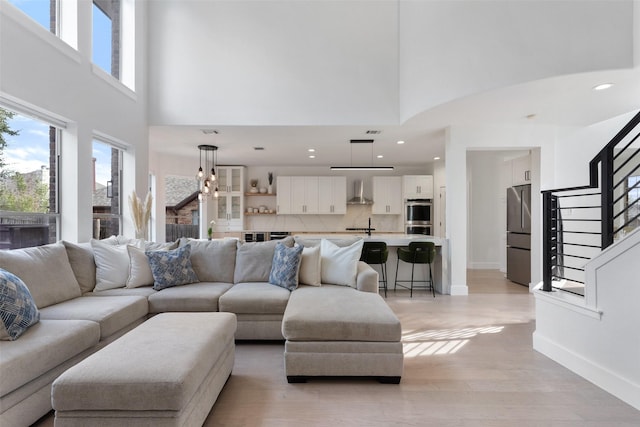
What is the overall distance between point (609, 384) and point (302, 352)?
2138 millimetres

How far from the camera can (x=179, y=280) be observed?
3635 mm

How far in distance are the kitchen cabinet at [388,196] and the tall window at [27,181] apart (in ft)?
21.8

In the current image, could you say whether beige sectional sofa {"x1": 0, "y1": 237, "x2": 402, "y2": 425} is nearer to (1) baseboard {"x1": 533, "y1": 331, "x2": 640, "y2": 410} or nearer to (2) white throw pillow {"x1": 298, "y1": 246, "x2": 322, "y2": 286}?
(2) white throw pillow {"x1": 298, "y1": 246, "x2": 322, "y2": 286}

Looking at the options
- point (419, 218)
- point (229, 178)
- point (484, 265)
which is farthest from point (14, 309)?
point (484, 265)

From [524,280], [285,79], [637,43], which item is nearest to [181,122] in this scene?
[285,79]

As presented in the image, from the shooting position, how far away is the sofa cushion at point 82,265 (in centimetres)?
326

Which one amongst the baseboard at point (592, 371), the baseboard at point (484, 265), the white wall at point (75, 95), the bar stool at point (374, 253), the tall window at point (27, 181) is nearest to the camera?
the baseboard at point (592, 371)

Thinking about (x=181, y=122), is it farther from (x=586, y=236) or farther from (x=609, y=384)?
(x=586, y=236)

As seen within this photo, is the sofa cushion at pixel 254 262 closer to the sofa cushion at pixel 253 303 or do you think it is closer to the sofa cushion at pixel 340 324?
the sofa cushion at pixel 253 303

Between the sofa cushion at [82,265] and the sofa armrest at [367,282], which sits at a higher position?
the sofa cushion at [82,265]

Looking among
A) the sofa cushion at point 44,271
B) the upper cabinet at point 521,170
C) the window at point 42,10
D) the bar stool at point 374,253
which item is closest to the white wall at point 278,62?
the window at point 42,10

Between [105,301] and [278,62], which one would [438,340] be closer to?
[105,301]

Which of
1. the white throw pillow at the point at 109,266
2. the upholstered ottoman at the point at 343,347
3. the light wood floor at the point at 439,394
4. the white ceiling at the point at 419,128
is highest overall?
the white ceiling at the point at 419,128

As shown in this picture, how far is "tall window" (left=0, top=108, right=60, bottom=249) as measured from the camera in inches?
121
